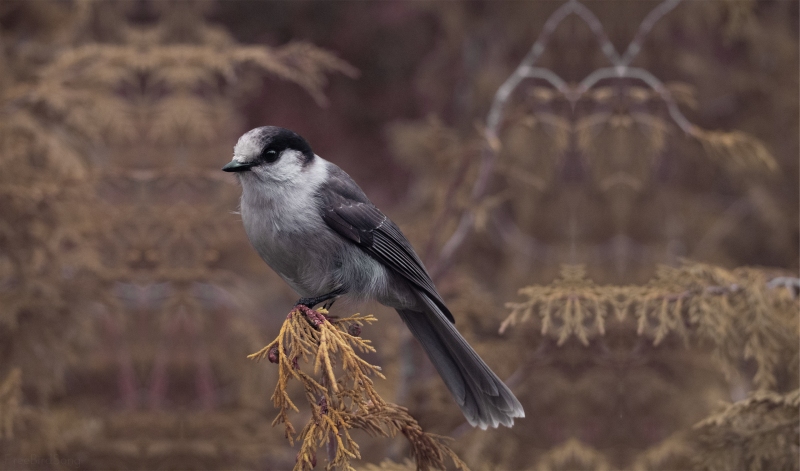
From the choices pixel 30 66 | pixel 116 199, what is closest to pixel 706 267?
pixel 116 199

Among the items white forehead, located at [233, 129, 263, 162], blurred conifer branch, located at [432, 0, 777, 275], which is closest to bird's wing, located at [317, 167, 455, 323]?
white forehead, located at [233, 129, 263, 162]

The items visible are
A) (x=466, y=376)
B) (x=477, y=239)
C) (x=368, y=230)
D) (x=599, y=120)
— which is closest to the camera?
(x=466, y=376)

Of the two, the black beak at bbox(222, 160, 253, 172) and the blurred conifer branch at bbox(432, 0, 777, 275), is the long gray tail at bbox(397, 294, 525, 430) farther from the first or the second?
the black beak at bbox(222, 160, 253, 172)

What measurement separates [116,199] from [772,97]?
5.21 metres

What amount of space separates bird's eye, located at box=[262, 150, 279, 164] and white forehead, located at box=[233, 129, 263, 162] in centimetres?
4

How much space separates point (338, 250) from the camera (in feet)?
9.99

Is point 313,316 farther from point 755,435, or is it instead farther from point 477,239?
point 477,239

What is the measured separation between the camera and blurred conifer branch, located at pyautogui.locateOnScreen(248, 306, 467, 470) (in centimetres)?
210

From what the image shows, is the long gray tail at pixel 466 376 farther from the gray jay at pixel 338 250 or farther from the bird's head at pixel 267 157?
the bird's head at pixel 267 157

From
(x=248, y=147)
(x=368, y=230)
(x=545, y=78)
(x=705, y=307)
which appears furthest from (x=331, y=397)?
(x=545, y=78)

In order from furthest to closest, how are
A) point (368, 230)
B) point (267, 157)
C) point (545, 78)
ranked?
point (545, 78) < point (368, 230) < point (267, 157)

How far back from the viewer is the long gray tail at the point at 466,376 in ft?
9.60

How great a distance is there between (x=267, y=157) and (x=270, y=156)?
18 mm

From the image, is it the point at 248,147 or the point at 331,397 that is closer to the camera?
the point at 331,397
